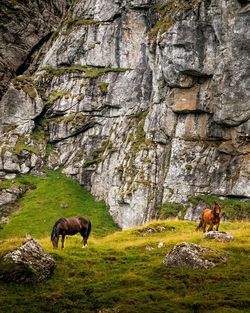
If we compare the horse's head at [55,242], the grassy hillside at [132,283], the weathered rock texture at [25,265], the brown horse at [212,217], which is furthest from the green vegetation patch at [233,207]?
the weathered rock texture at [25,265]

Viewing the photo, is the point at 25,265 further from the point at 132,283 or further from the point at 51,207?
the point at 51,207

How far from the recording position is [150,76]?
362 ft

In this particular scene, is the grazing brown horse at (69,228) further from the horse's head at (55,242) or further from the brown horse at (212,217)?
the brown horse at (212,217)

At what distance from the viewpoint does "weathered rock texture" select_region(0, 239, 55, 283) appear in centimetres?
2066

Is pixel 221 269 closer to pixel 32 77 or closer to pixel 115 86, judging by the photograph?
pixel 115 86

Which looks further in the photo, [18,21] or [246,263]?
[18,21]

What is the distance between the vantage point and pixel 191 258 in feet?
73.8

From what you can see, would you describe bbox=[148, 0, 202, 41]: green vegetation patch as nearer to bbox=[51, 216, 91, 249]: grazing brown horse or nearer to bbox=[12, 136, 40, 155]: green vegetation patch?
bbox=[12, 136, 40, 155]: green vegetation patch

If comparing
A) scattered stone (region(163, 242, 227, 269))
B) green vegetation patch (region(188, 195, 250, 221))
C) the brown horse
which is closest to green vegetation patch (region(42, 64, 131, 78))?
green vegetation patch (region(188, 195, 250, 221))

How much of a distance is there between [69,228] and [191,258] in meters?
8.26

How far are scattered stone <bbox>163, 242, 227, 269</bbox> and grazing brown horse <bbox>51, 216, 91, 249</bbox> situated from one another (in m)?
6.60

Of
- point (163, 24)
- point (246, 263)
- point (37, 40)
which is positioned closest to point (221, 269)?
point (246, 263)

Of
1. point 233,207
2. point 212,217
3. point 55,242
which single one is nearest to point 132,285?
point 55,242

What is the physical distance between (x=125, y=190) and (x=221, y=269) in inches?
2724
